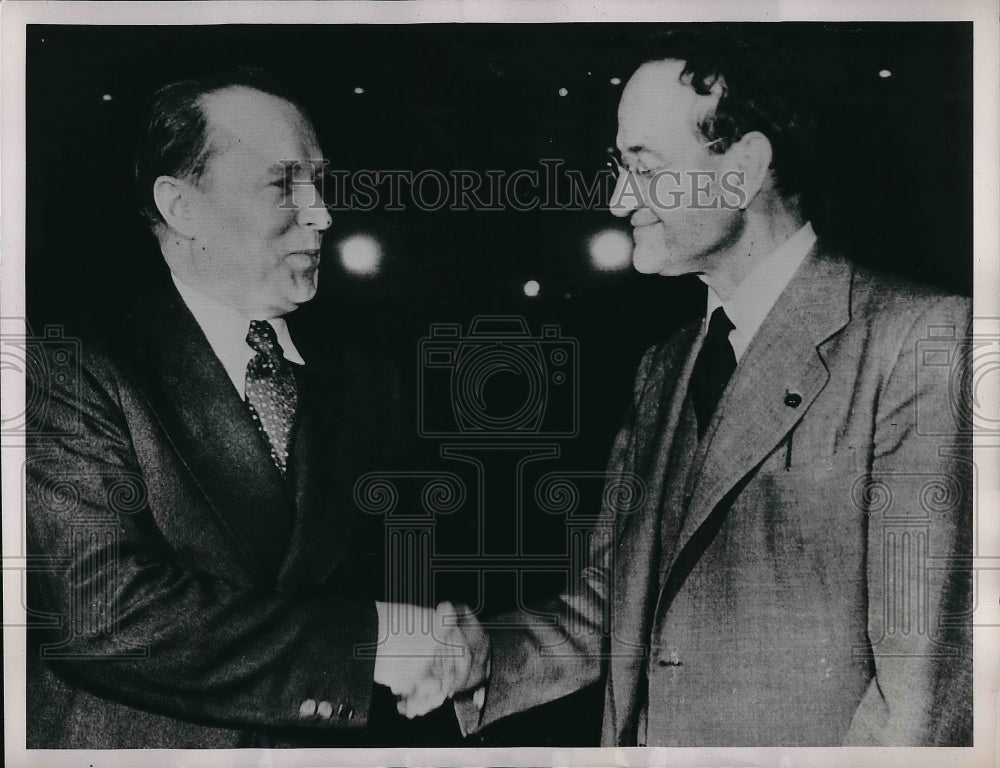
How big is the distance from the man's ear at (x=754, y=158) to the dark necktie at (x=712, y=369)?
248mm

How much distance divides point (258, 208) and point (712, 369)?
0.90 metres

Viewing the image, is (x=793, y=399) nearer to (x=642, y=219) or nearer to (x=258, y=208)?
(x=642, y=219)

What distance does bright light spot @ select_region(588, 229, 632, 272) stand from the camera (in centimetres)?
164

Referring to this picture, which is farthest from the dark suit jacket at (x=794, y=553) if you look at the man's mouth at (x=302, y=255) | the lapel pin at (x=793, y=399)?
the man's mouth at (x=302, y=255)

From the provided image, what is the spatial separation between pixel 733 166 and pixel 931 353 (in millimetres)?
511

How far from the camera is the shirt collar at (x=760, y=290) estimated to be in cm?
163

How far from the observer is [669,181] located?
1.64 m

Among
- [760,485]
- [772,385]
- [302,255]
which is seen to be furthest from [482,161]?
[760,485]

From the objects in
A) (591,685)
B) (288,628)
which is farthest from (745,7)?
(288,628)

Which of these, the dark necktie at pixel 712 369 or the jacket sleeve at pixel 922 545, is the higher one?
the dark necktie at pixel 712 369

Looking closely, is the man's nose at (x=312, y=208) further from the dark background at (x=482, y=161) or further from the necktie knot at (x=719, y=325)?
the necktie knot at (x=719, y=325)

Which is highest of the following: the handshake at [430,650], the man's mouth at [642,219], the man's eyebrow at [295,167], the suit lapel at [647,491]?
the man's eyebrow at [295,167]

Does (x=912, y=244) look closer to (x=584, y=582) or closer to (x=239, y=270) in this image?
(x=584, y=582)

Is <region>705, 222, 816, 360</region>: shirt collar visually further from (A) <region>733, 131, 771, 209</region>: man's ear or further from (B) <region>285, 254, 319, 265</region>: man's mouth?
(B) <region>285, 254, 319, 265</region>: man's mouth
